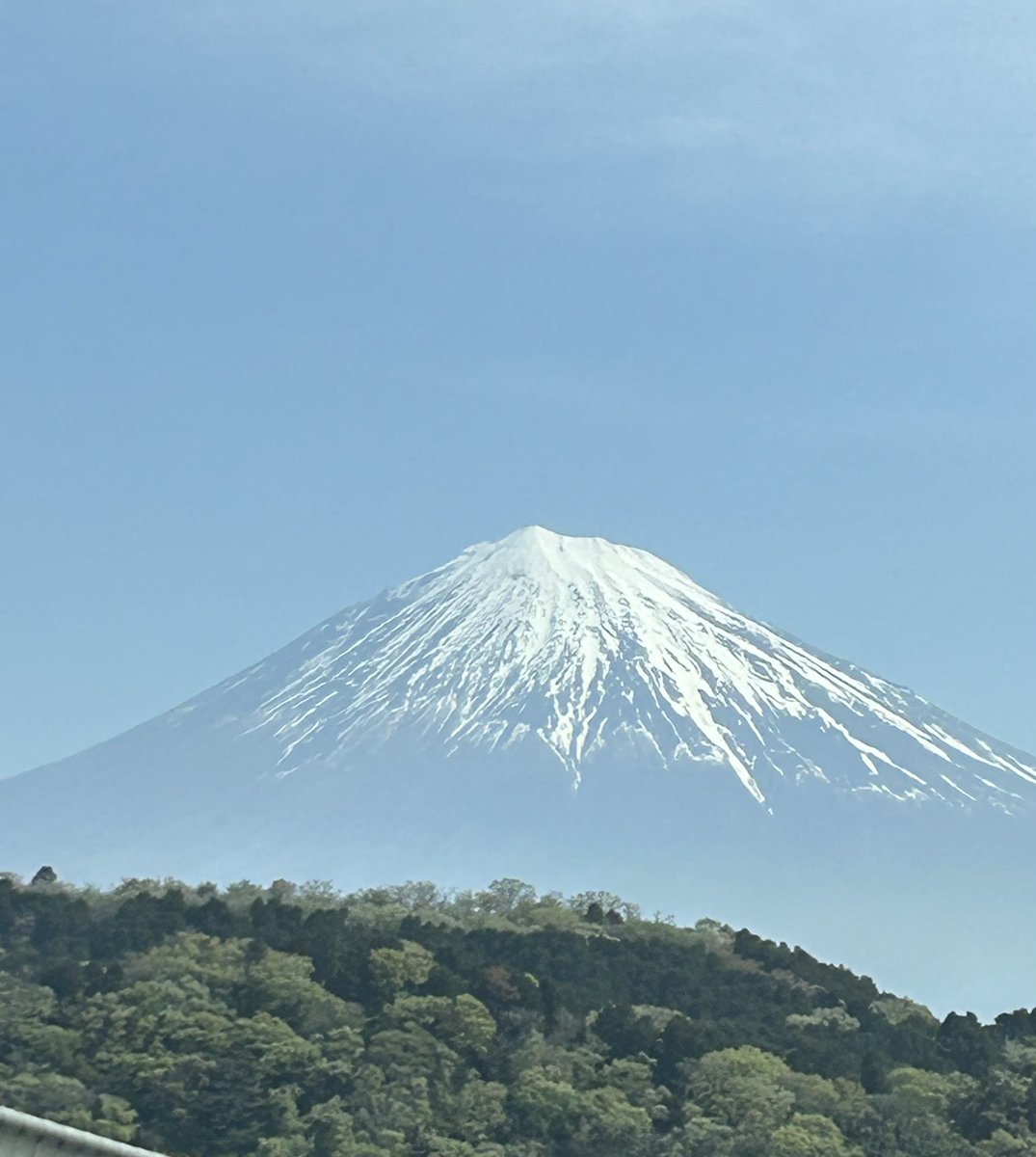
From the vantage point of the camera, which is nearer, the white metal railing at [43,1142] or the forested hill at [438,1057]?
the white metal railing at [43,1142]

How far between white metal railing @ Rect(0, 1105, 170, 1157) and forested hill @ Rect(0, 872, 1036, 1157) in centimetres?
4306

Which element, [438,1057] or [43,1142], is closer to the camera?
[43,1142]

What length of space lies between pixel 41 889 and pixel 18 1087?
26752 mm

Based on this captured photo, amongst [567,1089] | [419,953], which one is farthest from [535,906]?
[567,1089]

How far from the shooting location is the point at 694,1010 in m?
86.9

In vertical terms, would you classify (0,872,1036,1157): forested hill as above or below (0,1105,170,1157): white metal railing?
above

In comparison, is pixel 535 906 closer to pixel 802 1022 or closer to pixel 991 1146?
pixel 802 1022

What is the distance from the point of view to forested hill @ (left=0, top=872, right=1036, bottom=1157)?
227ft

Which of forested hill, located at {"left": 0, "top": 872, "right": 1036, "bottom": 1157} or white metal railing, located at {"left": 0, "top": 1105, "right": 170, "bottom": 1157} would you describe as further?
forested hill, located at {"left": 0, "top": 872, "right": 1036, "bottom": 1157}

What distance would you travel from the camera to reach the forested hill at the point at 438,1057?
69.1 meters

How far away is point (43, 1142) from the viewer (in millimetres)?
24234

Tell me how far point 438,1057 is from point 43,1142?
49.6m

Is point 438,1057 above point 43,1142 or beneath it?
above

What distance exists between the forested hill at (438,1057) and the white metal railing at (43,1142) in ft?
141
